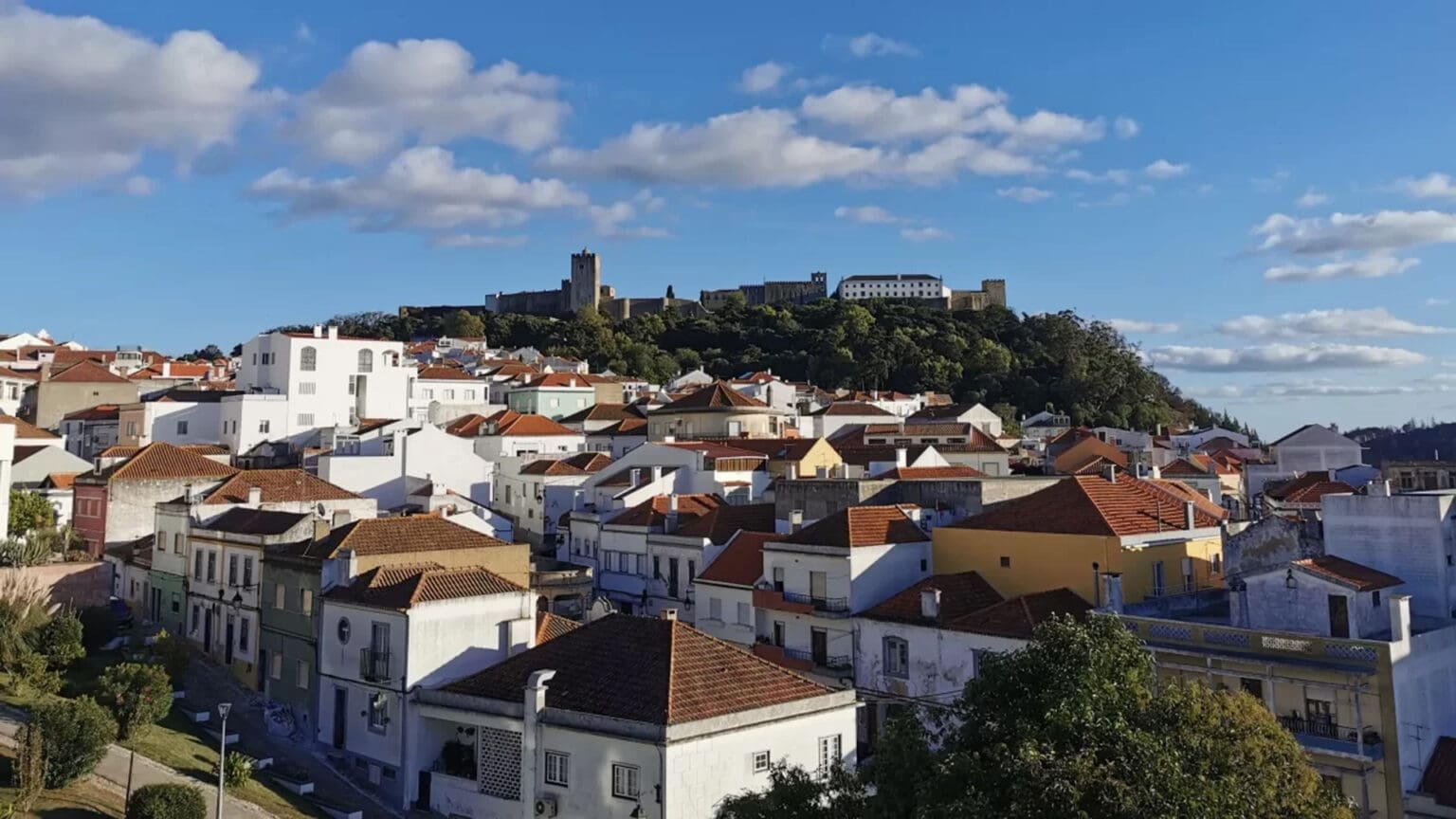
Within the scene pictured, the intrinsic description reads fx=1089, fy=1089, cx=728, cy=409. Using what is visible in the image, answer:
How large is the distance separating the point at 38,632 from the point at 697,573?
18367mm

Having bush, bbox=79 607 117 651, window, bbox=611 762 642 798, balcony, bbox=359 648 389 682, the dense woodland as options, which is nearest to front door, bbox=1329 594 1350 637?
window, bbox=611 762 642 798

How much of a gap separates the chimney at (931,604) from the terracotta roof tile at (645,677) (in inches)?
192

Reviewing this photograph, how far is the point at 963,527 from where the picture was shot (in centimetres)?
2995

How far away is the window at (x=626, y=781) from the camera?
19.7 metres

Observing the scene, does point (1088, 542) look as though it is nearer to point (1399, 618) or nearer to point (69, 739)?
point (1399, 618)

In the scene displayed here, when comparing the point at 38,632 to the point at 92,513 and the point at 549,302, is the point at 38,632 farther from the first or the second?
the point at 549,302

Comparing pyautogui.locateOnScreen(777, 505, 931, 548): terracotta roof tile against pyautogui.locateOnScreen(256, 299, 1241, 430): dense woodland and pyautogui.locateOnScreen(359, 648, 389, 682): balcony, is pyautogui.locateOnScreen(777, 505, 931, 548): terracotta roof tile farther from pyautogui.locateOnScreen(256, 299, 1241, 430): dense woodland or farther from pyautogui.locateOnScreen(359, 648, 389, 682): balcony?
pyautogui.locateOnScreen(256, 299, 1241, 430): dense woodland

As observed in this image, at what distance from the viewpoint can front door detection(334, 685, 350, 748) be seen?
2700 cm

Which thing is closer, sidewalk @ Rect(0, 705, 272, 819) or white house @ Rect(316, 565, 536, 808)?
sidewalk @ Rect(0, 705, 272, 819)

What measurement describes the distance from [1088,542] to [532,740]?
1415 cm

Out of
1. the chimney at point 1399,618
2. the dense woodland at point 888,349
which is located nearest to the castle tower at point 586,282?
the dense woodland at point 888,349

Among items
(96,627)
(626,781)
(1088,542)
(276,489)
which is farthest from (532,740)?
(276,489)

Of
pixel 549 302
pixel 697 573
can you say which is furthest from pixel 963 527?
pixel 549 302

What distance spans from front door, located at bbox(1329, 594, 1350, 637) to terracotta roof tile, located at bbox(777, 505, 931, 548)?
37.3 ft
